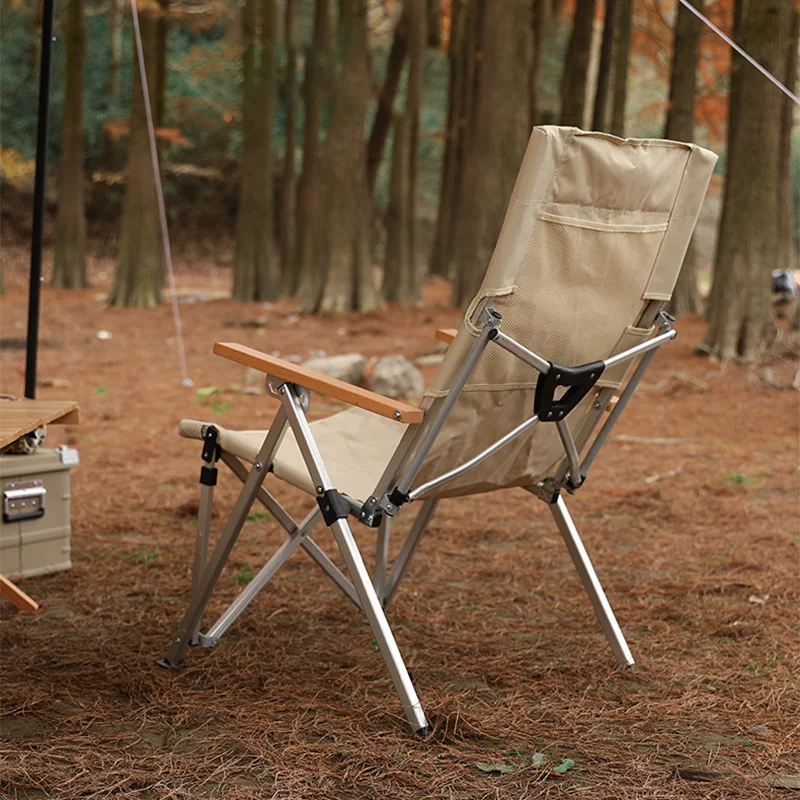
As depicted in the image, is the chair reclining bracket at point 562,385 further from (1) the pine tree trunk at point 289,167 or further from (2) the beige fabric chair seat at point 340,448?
(1) the pine tree trunk at point 289,167

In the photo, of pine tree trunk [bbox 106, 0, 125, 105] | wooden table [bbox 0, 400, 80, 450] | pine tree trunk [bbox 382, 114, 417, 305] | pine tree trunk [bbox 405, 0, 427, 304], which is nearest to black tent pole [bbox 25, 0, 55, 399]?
wooden table [bbox 0, 400, 80, 450]

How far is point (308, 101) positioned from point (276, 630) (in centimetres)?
1314

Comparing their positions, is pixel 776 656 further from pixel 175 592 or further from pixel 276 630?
pixel 175 592

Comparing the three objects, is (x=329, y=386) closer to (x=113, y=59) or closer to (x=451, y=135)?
(x=451, y=135)

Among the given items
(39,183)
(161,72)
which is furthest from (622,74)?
Result: (39,183)

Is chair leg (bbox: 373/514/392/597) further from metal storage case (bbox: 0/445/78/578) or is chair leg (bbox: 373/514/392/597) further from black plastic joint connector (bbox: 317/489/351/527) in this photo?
metal storage case (bbox: 0/445/78/578)

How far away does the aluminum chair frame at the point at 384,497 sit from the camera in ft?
7.49

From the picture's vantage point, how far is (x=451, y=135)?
57.6 feet

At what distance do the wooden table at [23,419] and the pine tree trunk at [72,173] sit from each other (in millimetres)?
13071

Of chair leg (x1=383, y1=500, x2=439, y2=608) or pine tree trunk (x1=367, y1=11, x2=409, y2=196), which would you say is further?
pine tree trunk (x1=367, y1=11, x2=409, y2=196)

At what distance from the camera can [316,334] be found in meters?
10.9

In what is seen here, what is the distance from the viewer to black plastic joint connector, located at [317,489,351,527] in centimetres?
237

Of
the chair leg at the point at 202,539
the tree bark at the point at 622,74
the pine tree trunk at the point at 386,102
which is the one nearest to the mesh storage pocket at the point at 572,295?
the chair leg at the point at 202,539

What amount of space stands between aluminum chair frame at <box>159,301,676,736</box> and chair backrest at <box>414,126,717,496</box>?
0.12 ft
